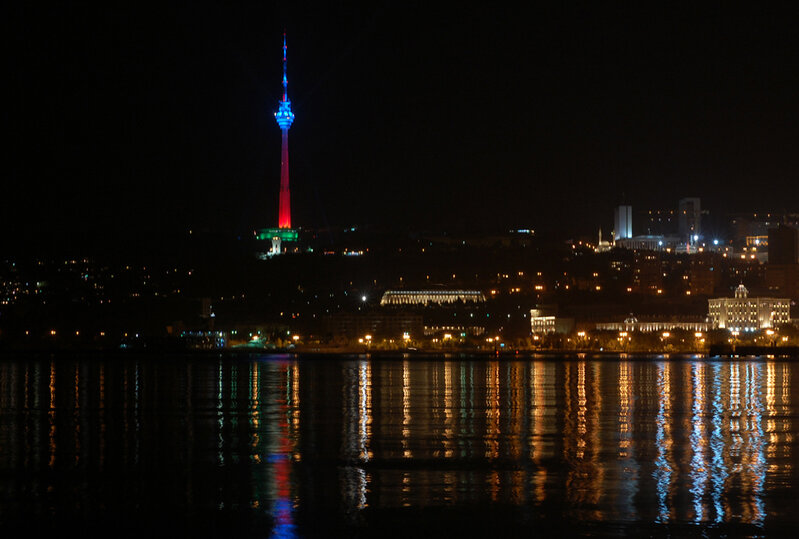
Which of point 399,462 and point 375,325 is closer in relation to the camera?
point 399,462

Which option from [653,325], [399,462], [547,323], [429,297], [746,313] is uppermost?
[429,297]

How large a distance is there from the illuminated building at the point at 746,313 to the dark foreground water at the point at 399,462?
52559mm

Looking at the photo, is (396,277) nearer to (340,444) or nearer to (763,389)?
(763,389)

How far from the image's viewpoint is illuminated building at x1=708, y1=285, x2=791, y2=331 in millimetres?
79750

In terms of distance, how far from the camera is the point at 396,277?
95875mm

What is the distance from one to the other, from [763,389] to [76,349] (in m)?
45.5

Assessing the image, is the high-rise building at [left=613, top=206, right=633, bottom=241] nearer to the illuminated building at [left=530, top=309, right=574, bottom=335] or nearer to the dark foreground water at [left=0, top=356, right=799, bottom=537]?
the illuminated building at [left=530, top=309, right=574, bottom=335]

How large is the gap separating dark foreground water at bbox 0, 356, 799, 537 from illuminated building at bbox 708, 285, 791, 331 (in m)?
52.6

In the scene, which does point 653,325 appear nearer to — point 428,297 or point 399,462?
point 428,297

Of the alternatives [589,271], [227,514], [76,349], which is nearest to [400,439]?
[227,514]

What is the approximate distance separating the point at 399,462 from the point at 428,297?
7291cm

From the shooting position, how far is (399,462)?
15.6 m

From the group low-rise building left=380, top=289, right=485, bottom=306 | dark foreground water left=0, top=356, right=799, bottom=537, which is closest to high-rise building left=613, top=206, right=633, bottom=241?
low-rise building left=380, top=289, right=485, bottom=306

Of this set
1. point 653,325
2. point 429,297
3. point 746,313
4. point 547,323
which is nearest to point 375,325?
point 547,323
